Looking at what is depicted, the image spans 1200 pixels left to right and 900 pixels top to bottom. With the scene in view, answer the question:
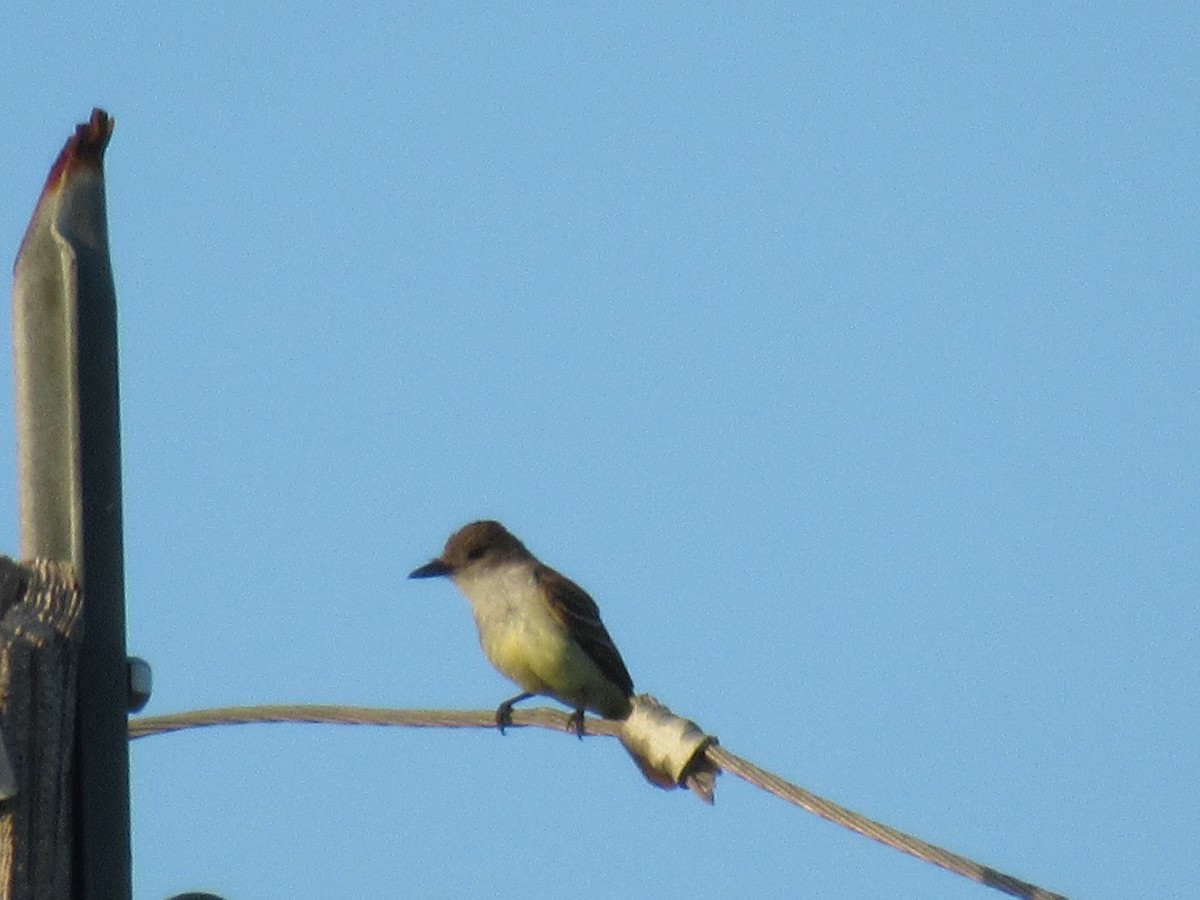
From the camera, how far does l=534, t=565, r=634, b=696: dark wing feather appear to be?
1009 centimetres

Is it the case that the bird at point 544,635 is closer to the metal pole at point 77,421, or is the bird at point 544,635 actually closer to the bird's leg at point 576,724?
the bird's leg at point 576,724

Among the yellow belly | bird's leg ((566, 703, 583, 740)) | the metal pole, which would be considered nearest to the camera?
the metal pole

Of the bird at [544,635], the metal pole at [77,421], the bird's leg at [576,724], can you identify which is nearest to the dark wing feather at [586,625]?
the bird at [544,635]

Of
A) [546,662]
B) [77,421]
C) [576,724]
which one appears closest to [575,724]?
[576,724]

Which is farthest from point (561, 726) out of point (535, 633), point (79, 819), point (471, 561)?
point (471, 561)

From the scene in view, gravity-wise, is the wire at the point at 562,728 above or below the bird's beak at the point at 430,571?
below

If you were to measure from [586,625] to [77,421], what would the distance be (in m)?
6.66

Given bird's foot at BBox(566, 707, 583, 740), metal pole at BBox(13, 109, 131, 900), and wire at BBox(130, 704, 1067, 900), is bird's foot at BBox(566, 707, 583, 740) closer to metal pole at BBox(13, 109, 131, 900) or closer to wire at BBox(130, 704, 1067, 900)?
wire at BBox(130, 704, 1067, 900)

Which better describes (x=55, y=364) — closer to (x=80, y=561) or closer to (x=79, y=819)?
(x=80, y=561)

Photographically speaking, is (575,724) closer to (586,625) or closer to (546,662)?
(546,662)

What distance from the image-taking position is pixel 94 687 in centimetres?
349

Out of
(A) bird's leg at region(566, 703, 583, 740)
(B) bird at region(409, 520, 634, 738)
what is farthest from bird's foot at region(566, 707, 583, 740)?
(B) bird at region(409, 520, 634, 738)

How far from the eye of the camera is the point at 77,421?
3.63 metres

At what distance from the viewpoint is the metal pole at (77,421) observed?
139 inches
